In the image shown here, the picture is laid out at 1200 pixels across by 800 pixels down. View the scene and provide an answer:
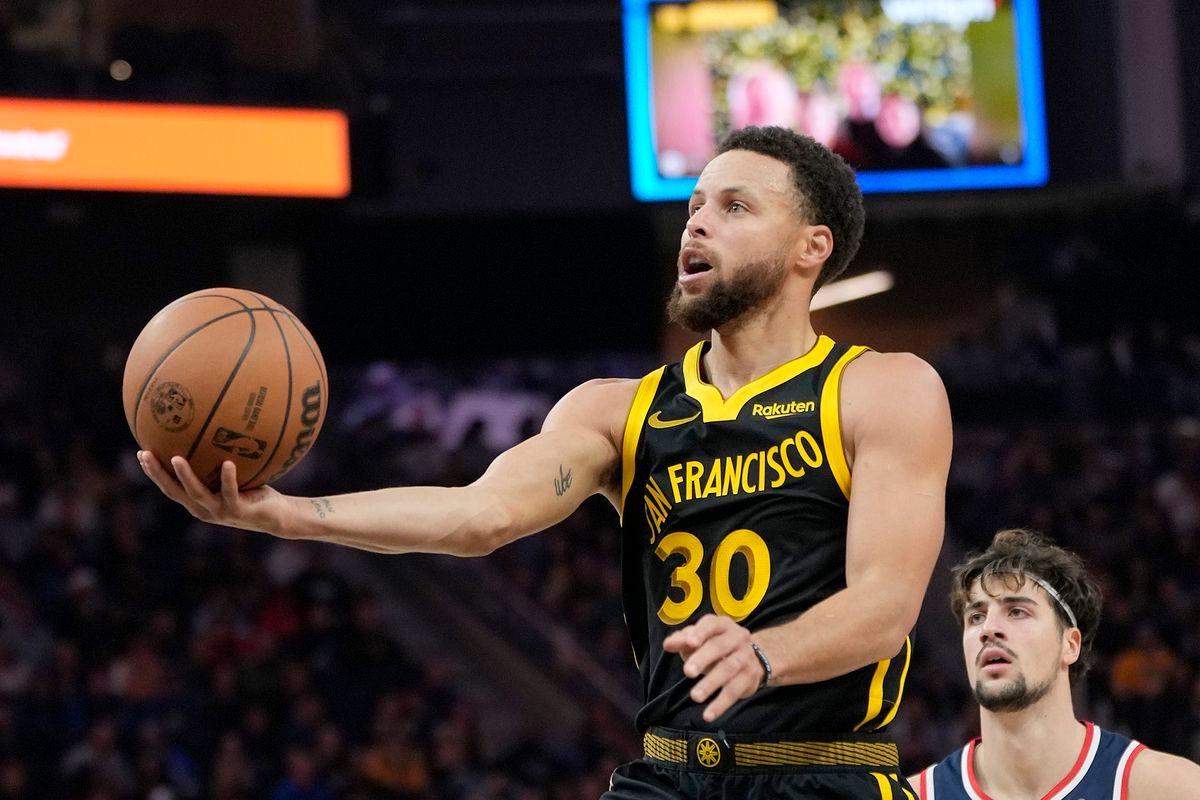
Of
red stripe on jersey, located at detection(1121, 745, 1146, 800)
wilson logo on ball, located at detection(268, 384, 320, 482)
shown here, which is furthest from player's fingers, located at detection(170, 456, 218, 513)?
red stripe on jersey, located at detection(1121, 745, 1146, 800)

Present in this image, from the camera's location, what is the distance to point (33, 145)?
10750 mm

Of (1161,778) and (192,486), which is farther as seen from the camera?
(1161,778)

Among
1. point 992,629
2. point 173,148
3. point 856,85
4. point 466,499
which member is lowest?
point 992,629

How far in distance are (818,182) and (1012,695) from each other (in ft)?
5.83

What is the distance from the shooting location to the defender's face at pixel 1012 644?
468 cm

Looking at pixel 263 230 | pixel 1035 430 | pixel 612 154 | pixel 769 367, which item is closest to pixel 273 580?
pixel 263 230

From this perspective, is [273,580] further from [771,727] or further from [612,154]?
[771,727]

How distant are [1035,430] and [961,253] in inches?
96.5

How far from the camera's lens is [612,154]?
1525 cm

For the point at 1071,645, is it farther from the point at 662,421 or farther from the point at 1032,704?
the point at 662,421

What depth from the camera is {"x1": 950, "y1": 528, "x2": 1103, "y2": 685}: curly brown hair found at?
484 cm

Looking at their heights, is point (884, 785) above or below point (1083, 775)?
above

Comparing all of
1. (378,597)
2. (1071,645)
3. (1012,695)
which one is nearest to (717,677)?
(1012,695)

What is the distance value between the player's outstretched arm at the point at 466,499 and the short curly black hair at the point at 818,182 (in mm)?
579
